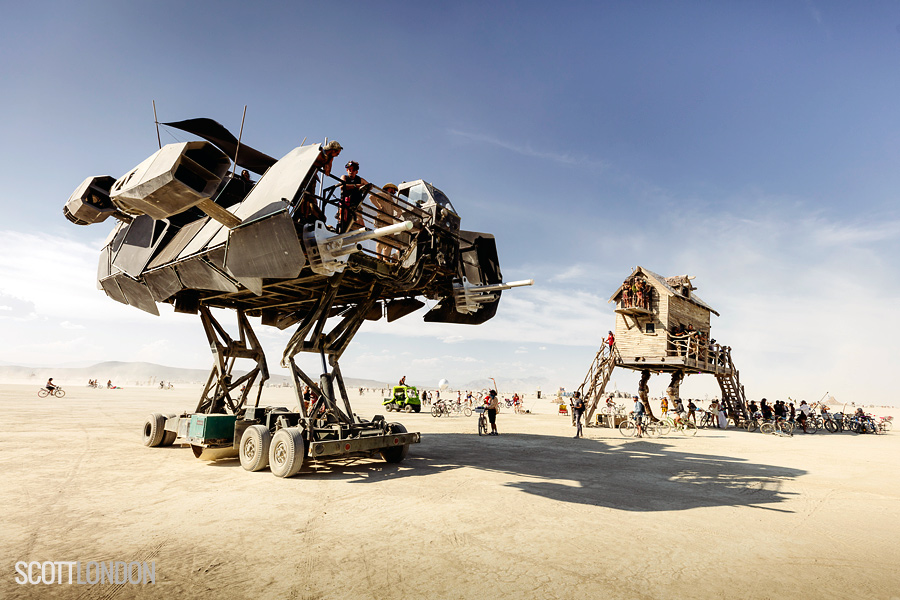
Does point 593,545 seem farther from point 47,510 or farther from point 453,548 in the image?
point 47,510

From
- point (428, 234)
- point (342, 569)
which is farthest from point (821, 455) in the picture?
point (342, 569)

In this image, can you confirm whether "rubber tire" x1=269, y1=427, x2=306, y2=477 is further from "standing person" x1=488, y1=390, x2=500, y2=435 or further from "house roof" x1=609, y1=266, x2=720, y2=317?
"house roof" x1=609, y1=266, x2=720, y2=317

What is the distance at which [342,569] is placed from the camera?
5102 mm

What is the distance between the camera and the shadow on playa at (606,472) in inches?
359

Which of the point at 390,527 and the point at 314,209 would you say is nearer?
the point at 390,527

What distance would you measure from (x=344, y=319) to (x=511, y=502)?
749cm

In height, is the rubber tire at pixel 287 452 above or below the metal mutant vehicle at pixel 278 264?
below

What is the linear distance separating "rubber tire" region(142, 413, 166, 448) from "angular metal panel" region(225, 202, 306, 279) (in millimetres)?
8096

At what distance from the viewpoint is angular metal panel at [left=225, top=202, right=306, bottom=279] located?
8.79 metres

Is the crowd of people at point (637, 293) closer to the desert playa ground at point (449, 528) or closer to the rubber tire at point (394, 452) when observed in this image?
the desert playa ground at point (449, 528)

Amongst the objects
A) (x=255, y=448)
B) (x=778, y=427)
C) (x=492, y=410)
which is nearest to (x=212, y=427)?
(x=255, y=448)

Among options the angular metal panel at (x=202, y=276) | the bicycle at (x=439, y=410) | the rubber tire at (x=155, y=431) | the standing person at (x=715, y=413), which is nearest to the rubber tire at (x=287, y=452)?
the angular metal panel at (x=202, y=276)

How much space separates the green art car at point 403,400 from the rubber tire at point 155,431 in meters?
23.9

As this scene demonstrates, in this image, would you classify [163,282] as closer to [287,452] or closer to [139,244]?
[139,244]
